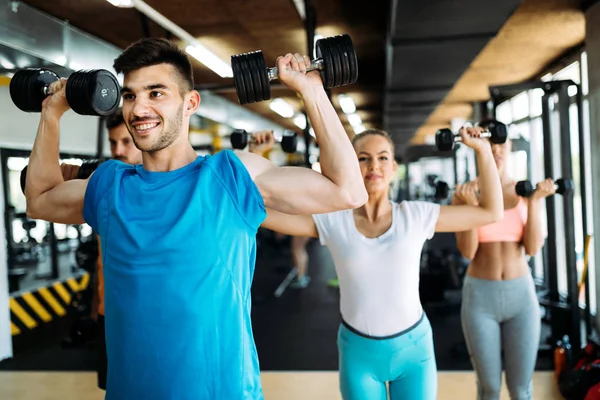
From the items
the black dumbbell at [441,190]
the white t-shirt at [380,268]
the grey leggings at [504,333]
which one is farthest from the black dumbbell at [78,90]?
the black dumbbell at [441,190]

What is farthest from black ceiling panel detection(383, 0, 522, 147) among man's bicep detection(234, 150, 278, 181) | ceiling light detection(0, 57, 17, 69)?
ceiling light detection(0, 57, 17, 69)

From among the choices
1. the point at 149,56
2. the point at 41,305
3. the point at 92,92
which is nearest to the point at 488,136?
the point at 149,56

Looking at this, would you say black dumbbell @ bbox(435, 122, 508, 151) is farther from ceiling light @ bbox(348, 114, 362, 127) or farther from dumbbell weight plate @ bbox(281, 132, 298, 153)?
ceiling light @ bbox(348, 114, 362, 127)

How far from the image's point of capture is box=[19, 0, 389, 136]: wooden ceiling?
3.86 metres

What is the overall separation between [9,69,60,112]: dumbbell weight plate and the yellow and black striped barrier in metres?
3.90

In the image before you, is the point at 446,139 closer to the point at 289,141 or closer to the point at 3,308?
the point at 289,141

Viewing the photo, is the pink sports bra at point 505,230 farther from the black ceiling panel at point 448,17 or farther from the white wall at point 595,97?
the white wall at point 595,97

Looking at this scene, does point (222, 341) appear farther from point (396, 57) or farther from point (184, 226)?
point (396, 57)

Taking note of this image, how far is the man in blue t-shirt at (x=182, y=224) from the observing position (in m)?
1.10

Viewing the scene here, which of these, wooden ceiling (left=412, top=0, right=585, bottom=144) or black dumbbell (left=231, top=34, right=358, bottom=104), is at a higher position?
wooden ceiling (left=412, top=0, right=585, bottom=144)

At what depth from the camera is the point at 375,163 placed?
1846mm

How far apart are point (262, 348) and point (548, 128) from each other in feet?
9.68

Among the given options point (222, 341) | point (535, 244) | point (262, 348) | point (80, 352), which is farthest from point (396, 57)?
point (80, 352)

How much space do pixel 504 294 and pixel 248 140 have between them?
142 centimetres
